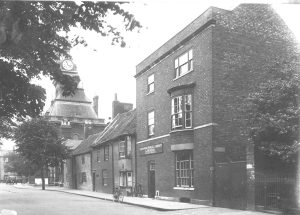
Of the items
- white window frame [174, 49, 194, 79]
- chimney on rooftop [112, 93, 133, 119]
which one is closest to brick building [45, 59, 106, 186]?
chimney on rooftop [112, 93, 133, 119]

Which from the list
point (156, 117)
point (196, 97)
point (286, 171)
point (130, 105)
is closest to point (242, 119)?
point (196, 97)

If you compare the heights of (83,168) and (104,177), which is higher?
(83,168)

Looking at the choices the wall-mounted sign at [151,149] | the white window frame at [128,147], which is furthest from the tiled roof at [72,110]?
the wall-mounted sign at [151,149]

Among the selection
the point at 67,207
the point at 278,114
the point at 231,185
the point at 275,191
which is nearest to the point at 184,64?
the point at 231,185

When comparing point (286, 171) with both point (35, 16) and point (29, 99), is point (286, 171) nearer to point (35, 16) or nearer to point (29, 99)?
point (29, 99)

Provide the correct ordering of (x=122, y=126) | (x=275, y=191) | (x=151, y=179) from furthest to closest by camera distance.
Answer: (x=122, y=126), (x=151, y=179), (x=275, y=191)

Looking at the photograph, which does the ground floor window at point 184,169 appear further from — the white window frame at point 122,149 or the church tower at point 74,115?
the church tower at point 74,115

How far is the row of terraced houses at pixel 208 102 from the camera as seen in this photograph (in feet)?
65.1

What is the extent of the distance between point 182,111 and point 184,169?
3266mm

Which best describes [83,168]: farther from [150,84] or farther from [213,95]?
[213,95]

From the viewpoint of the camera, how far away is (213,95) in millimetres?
20438

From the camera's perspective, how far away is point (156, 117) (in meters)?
26.6

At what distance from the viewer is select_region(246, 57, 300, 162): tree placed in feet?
51.6

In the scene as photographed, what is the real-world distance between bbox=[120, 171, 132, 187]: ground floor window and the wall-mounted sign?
3.98 m
